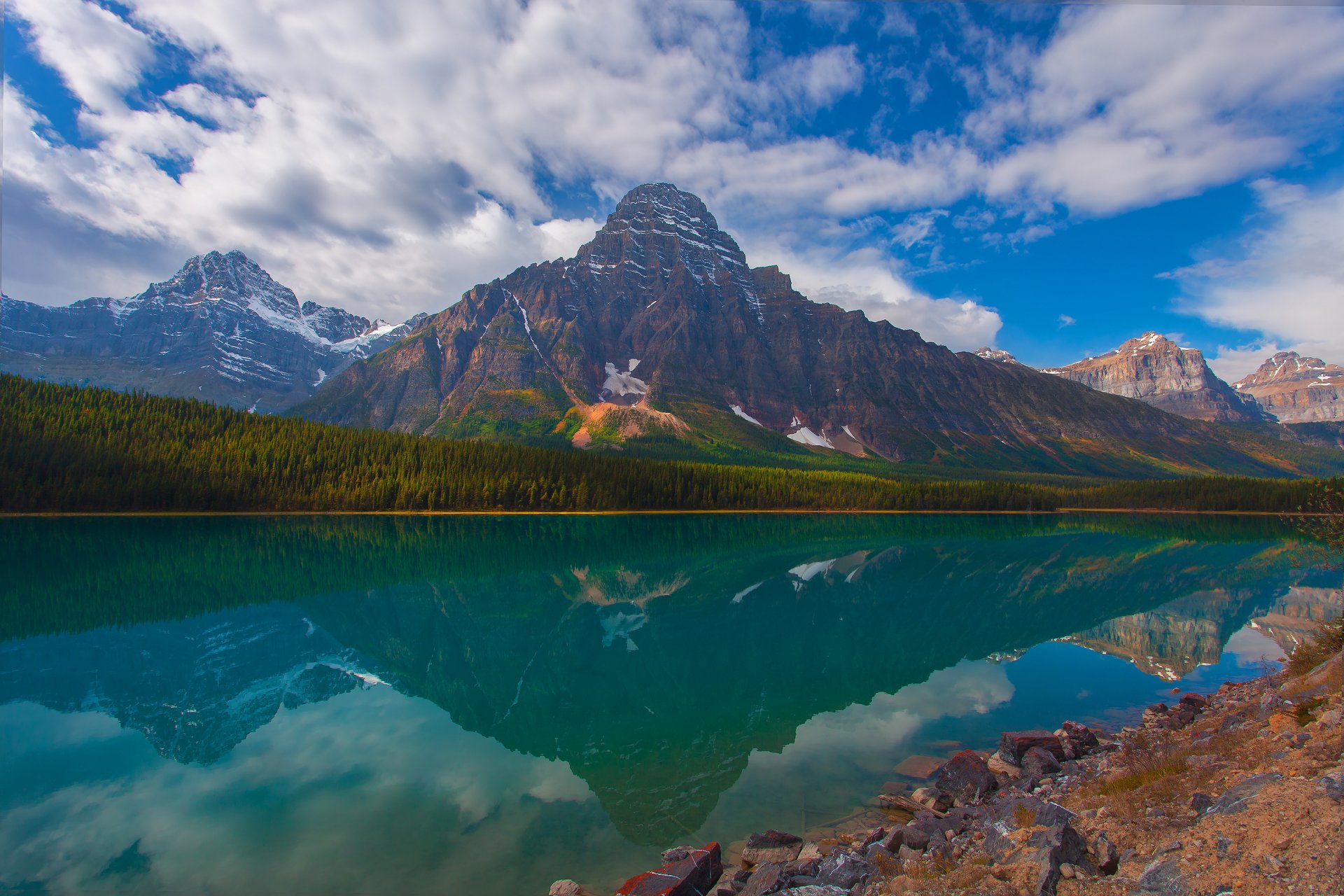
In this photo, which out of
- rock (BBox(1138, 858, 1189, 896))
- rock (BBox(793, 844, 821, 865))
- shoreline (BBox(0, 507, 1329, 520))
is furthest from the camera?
shoreline (BBox(0, 507, 1329, 520))

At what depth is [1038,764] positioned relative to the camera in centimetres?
1577

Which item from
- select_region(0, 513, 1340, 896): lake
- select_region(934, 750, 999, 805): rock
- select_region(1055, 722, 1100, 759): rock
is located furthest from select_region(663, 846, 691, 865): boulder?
select_region(1055, 722, 1100, 759): rock

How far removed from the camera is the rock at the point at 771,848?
12508 millimetres

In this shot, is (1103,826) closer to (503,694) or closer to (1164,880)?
(1164,880)

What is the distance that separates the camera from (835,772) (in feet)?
56.6

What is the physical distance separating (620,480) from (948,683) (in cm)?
9809

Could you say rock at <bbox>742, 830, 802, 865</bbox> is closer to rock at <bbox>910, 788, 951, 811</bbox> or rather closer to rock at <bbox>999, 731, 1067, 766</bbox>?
rock at <bbox>910, 788, 951, 811</bbox>

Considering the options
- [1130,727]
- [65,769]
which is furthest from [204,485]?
[1130,727]

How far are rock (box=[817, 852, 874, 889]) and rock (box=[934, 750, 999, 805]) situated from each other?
4932 millimetres

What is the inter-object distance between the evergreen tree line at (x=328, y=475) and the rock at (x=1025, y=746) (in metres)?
100

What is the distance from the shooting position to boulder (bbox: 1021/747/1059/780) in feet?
50.6

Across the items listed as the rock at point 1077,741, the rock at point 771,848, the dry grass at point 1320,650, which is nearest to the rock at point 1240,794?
the rock at point 771,848

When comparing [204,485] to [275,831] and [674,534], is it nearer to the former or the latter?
[674,534]

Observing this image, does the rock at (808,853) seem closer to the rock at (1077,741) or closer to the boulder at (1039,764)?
the boulder at (1039,764)
